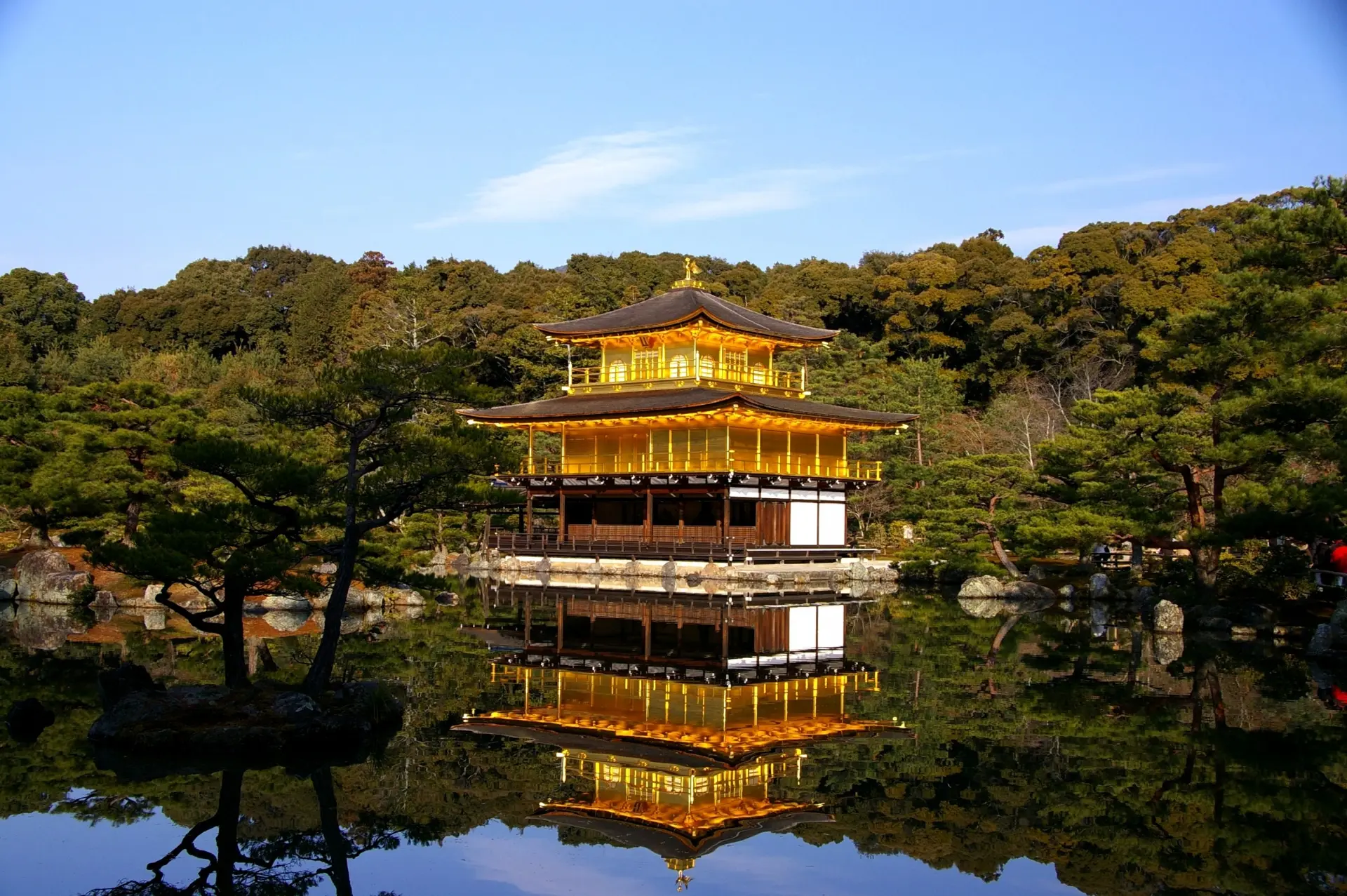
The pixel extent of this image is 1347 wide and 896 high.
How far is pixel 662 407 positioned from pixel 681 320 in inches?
130

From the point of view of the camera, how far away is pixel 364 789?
33.3 ft

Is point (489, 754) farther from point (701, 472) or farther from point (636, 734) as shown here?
point (701, 472)

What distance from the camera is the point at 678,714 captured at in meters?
13.8

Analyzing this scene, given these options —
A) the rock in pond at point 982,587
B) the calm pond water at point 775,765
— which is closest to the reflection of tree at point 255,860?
the calm pond water at point 775,765

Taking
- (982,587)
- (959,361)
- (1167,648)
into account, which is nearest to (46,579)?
(982,587)

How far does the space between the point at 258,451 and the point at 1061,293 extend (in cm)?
5074

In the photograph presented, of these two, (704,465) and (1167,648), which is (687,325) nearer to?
(704,465)

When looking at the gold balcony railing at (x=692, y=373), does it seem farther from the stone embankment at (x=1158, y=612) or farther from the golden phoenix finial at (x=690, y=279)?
the stone embankment at (x=1158, y=612)

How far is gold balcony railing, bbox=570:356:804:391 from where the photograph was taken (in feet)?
119

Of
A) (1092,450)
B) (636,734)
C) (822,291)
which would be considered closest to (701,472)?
(1092,450)

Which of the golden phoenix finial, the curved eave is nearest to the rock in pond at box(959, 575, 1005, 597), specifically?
the curved eave

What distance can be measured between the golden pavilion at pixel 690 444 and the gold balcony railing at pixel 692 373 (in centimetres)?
5

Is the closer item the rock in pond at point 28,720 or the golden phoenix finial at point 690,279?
the rock in pond at point 28,720

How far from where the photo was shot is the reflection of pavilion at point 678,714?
9.69 m
